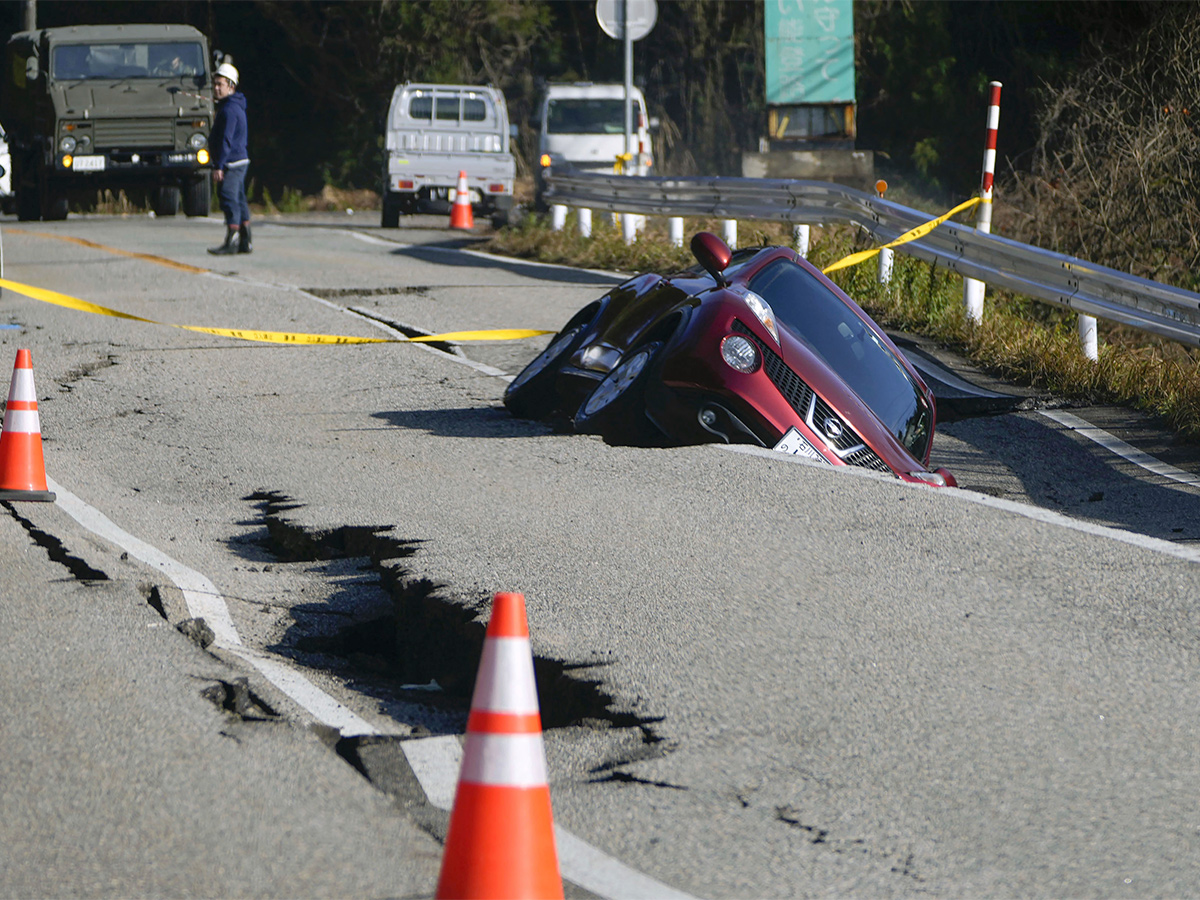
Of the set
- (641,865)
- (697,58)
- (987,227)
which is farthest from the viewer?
(697,58)

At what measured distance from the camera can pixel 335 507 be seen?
6.30 metres

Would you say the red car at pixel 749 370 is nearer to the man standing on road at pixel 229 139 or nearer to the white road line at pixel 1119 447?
the white road line at pixel 1119 447

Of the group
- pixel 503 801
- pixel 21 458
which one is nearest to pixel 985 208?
pixel 21 458

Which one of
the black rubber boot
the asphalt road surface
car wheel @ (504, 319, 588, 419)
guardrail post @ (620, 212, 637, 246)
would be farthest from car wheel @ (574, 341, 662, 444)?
the black rubber boot

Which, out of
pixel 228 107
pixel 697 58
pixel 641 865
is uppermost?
pixel 697 58

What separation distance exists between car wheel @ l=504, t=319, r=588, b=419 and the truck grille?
52.6ft

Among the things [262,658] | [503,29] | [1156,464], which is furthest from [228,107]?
[503,29]

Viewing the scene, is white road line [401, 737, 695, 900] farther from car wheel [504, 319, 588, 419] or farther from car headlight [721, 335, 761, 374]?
car wheel [504, 319, 588, 419]

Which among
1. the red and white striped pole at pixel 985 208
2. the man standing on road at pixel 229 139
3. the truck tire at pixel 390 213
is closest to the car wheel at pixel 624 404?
the red and white striped pole at pixel 985 208

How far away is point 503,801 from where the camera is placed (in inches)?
110

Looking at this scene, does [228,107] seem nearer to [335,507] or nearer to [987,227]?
[987,227]

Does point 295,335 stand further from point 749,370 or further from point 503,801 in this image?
point 503,801

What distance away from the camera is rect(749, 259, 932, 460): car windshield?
7098 millimetres

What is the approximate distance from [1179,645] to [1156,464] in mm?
3221
